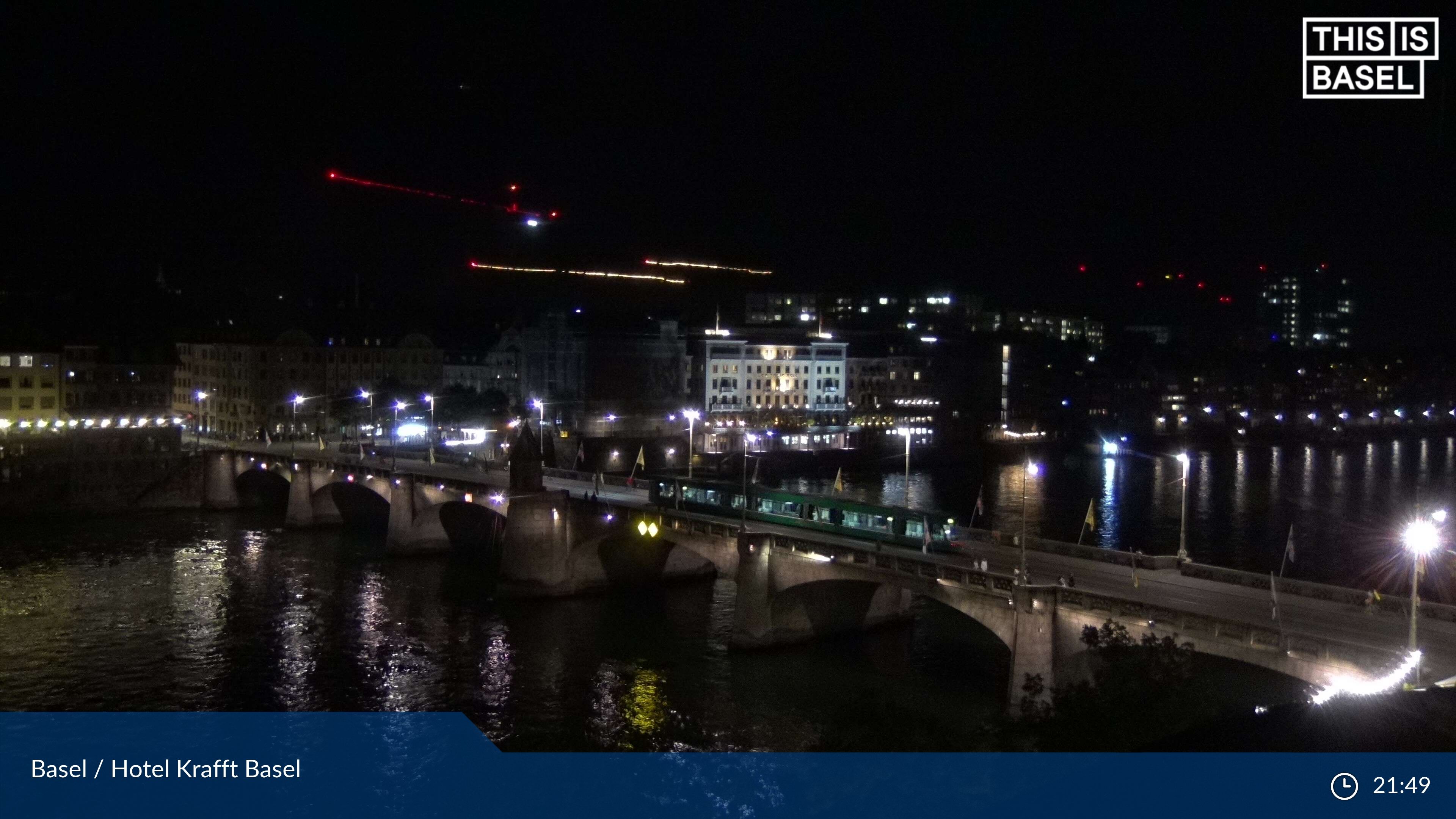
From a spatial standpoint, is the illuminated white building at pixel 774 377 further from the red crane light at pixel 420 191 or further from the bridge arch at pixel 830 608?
the bridge arch at pixel 830 608

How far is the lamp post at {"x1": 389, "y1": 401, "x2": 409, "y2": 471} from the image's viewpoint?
249 ft

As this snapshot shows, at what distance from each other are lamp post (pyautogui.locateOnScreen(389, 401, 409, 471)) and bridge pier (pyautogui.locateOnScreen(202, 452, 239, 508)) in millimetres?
11061

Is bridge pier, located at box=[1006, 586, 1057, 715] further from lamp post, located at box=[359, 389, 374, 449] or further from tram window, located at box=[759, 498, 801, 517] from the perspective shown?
lamp post, located at box=[359, 389, 374, 449]

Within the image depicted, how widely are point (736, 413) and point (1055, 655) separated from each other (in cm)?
10049

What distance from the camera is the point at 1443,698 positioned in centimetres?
1697

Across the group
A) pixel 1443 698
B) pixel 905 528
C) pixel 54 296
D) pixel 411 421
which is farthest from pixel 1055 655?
pixel 54 296

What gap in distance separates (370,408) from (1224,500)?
77.4m

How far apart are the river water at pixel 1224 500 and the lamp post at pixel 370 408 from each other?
39591mm

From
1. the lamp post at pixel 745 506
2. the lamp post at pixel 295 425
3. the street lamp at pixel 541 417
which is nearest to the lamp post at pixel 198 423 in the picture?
the lamp post at pixel 295 425

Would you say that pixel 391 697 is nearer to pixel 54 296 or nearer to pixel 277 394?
pixel 277 394

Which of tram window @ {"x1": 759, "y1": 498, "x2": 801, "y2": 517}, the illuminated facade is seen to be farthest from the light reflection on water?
the illuminated facade

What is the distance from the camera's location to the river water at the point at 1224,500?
64562mm

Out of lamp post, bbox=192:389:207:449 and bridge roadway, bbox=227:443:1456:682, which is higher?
lamp post, bbox=192:389:207:449

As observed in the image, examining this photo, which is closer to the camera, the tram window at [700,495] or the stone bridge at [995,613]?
the stone bridge at [995,613]
